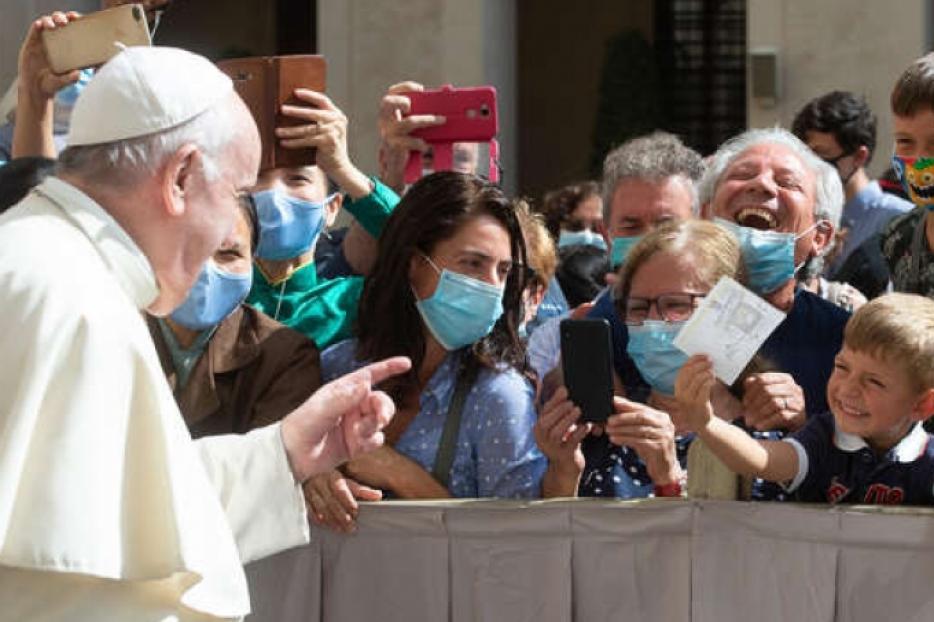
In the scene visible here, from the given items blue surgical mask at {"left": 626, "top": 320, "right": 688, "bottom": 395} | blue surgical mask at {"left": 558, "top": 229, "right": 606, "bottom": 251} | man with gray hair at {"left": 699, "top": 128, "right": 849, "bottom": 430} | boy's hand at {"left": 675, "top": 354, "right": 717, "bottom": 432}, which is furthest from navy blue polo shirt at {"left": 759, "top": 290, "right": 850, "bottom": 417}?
blue surgical mask at {"left": 558, "top": 229, "right": 606, "bottom": 251}

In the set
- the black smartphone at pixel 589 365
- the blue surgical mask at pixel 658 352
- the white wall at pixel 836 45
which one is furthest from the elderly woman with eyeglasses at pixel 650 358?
the white wall at pixel 836 45

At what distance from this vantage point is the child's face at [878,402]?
4320 mm

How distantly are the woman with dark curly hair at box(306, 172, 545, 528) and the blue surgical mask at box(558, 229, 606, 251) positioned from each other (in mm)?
3254

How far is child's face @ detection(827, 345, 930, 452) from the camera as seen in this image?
4320 mm

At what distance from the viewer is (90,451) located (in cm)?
323

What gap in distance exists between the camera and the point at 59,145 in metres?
6.02

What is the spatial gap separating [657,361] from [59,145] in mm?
2030

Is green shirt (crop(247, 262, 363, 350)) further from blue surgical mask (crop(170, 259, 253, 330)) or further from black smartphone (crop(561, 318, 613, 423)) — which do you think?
black smartphone (crop(561, 318, 613, 423))

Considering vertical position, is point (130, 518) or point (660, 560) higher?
point (130, 518)

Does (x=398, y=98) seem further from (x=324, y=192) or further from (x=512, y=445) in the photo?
(x=512, y=445)

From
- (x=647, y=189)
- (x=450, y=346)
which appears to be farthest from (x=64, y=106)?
(x=647, y=189)

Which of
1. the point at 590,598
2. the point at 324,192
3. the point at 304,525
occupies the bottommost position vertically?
the point at 590,598

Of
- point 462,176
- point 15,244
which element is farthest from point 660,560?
point 15,244

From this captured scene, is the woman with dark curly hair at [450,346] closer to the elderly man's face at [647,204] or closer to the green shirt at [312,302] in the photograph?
the green shirt at [312,302]
